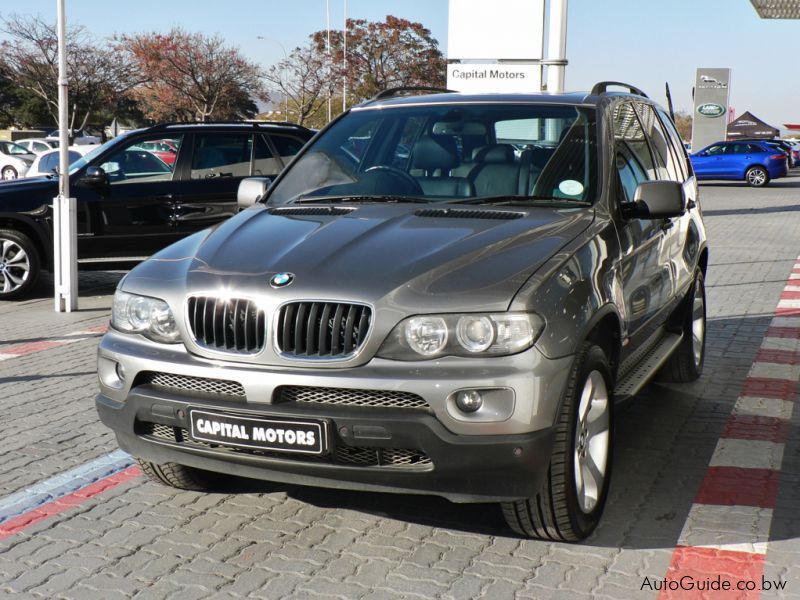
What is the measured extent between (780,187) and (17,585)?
3552 cm

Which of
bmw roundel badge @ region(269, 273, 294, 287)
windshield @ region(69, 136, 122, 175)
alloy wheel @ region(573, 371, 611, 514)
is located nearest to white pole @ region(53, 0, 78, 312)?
windshield @ region(69, 136, 122, 175)

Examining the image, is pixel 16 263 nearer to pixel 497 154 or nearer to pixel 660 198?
pixel 497 154

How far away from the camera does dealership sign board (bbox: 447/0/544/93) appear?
16250 millimetres

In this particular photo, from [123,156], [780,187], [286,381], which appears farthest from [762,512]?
[780,187]

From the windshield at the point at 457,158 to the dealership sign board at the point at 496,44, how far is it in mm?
11412

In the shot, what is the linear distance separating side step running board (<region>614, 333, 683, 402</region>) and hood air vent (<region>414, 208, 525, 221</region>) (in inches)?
35.4

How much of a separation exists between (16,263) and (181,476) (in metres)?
6.69

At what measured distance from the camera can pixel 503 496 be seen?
3490mm

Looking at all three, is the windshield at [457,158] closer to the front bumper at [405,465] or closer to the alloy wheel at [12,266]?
the front bumper at [405,465]

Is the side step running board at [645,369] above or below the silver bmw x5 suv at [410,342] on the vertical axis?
below

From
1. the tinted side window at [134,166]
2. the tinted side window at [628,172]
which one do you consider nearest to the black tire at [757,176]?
the tinted side window at [134,166]

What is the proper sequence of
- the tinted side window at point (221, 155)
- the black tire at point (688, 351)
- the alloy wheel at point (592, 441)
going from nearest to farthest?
1. the alloy wheel at point (592, 441)
2. the black tire at point (688, 351)
3. the tinted side window at point (221, 155)

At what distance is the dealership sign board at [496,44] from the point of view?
53.3ft

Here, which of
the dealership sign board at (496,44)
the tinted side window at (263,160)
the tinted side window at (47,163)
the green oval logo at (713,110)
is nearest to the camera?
the tinted side window at (263,160)
